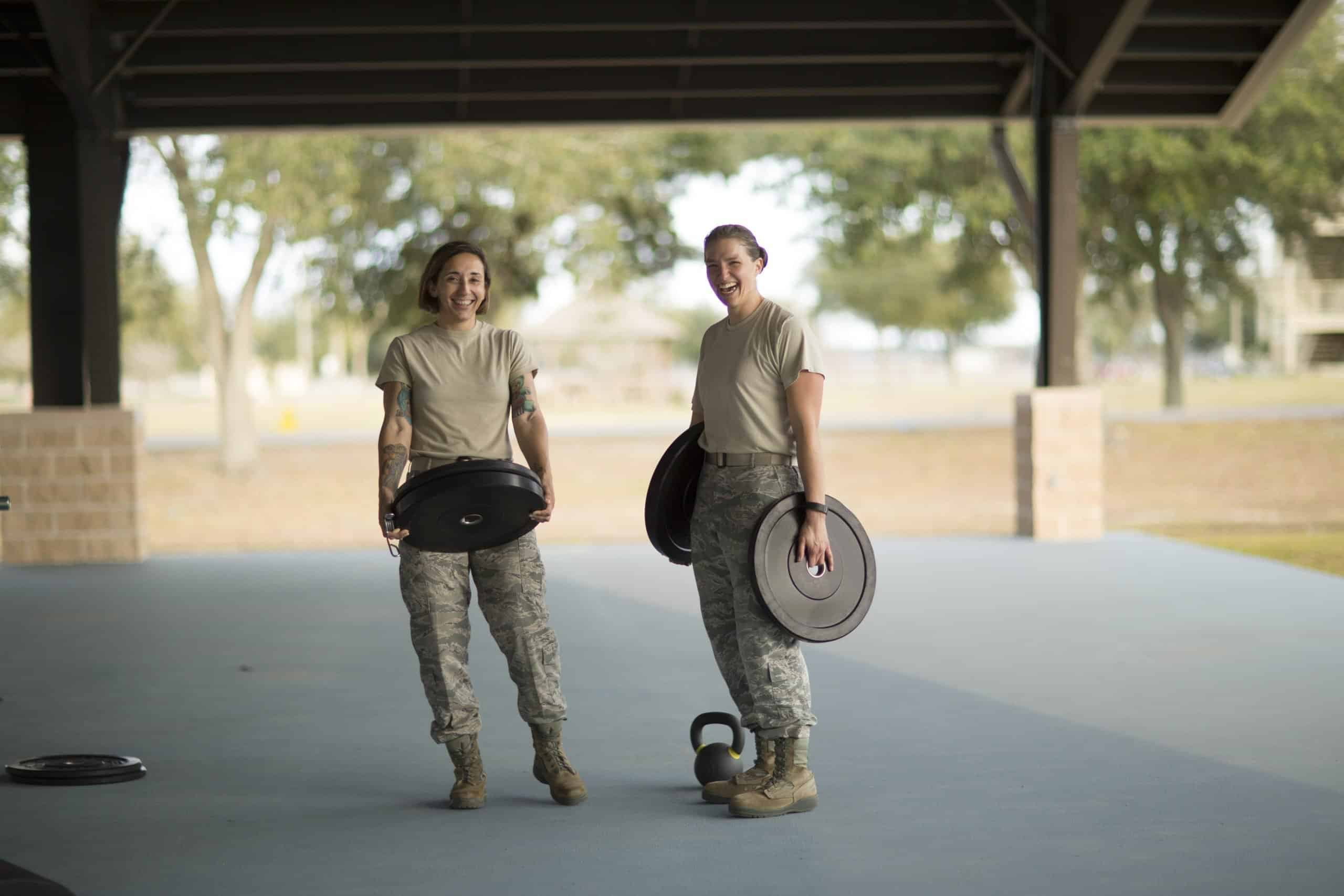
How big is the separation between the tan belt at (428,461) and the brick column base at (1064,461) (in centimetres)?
881

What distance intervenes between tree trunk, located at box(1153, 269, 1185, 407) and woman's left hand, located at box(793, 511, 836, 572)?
26.8 m

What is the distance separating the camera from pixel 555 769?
5117 millimetres

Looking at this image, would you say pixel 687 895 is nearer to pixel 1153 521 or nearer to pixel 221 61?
pixel 221 61

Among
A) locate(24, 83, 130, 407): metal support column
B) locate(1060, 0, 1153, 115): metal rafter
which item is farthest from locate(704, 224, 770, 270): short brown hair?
locate(24, 83, 130, 407): metal support column

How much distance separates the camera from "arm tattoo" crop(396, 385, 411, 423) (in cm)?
500

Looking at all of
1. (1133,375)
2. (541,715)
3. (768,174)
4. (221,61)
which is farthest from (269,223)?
(1133,375)

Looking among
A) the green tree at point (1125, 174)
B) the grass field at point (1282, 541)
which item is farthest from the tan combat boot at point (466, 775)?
the green tree at point (1125, 174)

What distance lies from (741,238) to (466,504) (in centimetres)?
117

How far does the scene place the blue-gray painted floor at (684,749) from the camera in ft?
14.5

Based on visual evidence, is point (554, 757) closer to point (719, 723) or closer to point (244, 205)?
point (719, 723)

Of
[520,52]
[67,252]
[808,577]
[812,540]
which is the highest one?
[520,52]

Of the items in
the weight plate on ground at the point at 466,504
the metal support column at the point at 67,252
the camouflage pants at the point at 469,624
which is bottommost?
the camouflage pants at the point at 469,624

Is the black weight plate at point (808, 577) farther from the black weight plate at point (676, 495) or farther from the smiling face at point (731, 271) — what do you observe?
the smiling face at point (731, 271)

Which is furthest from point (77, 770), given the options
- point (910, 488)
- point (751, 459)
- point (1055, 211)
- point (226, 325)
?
point (226, 325)
